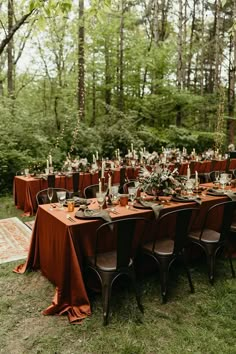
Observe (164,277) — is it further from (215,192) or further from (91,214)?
(215,192)

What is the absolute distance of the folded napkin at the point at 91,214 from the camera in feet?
10.3

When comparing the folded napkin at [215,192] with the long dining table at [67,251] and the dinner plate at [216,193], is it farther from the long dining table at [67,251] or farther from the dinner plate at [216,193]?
the long dining table at [67,251]

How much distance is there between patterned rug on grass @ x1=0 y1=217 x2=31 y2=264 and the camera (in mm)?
4227

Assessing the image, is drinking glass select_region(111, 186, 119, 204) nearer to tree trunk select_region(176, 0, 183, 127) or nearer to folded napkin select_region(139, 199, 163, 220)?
folded napkin select_region(139, 199, 163, 220)

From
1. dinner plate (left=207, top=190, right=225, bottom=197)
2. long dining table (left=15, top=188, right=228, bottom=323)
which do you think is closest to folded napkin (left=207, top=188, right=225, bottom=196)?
dinner plate (left=207, top=190, right=225, bottom=197)

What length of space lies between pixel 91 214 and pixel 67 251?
47cm

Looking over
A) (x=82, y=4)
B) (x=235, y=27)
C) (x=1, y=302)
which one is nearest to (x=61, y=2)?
(x=235, y=27)

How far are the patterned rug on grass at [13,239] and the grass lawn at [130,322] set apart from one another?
65 centimetres

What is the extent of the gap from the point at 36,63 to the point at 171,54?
5.79m

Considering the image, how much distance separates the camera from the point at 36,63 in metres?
12.9

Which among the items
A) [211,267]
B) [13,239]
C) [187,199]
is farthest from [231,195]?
[13,239]

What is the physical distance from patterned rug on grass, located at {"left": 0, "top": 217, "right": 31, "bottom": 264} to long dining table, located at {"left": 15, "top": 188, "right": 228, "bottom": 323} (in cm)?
75

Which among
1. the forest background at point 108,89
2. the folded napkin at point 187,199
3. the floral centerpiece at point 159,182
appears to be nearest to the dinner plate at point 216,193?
the folded napkin at point 187,199

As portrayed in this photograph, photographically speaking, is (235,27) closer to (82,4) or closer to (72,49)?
(82,4)
